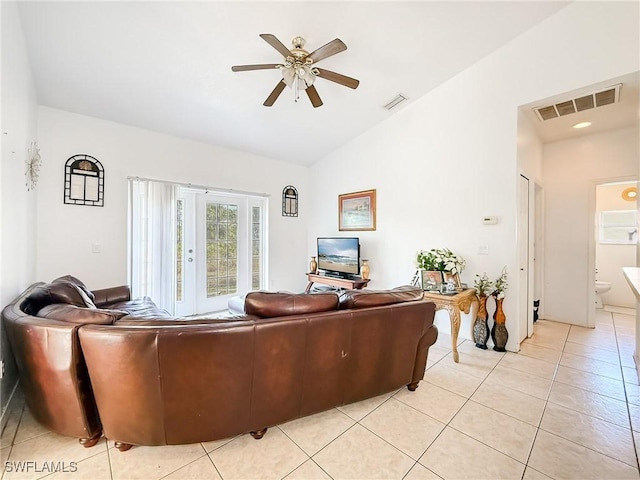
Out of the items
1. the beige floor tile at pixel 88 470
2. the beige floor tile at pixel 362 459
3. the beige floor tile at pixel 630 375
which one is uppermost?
the beige floor tile at pixel 88 470

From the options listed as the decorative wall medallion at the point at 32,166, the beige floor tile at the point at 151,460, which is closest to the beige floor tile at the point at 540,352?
the beige floor tile at the point at 151,460

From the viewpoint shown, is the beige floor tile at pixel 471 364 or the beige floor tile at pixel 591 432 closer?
the beige floor tile at pixel 591 432

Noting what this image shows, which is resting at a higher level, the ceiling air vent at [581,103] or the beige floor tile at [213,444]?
the ceiling air vent at [581,103]

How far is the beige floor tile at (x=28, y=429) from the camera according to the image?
61.9 inches

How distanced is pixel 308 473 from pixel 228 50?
332 centimetres

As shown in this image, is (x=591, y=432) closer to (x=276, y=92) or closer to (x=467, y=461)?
(x=467, y=461)

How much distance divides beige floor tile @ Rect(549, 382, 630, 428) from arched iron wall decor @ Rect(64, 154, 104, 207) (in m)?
4.97

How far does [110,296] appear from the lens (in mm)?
2918

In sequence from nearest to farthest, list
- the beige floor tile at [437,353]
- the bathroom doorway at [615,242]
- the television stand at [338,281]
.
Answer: the beige floor tile at [437,353], the television stand at [338,281], the bathroom doorway at [615,242]

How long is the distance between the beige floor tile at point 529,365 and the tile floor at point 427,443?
0.11m

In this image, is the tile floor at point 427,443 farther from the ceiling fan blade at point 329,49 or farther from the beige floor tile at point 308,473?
the ceiling fan blade at point 329,49

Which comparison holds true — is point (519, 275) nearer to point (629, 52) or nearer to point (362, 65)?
point (629, 52)

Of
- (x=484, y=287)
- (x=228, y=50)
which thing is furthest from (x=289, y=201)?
(x=484, y=287)

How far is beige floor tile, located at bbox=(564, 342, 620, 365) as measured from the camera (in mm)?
2639
